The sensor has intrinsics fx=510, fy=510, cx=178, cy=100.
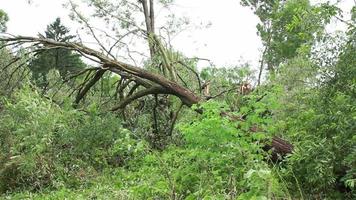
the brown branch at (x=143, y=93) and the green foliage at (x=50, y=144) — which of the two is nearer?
the green foliage at (x=50, y=144)

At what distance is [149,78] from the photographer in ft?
28.4

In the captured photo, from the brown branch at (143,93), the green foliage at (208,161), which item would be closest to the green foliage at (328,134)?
the green foliage at (208,161)

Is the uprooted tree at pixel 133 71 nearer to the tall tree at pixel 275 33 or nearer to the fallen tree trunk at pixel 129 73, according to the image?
the fallen tree trunk at pixel 129 73

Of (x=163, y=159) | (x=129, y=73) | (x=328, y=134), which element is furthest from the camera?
(x=129, y=73)

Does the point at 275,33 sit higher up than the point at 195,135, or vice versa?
the point at 275,33

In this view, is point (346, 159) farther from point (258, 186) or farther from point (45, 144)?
point (45, 144)

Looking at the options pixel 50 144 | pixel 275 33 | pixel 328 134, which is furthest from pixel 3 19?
pixel 328 134

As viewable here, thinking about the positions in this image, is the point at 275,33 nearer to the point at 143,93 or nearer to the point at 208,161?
the point at 143,93

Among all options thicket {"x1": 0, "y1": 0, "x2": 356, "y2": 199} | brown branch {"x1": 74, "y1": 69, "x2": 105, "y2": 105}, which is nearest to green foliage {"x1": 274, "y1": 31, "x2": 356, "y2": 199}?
thicket {"x1": 0, "y1": 0, "x2": 356, "y2": 199}

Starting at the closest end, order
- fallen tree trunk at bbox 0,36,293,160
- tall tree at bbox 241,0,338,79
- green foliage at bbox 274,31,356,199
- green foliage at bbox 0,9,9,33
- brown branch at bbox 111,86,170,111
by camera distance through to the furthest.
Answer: green foliage at bbox 274,31,356,199 < fallen tree trunk at bbox 0,36,293,160 < brown branch at bbox 111,86,170,111 < green foliage at bbox 0,9,9,33 < tall tree at bbox 241,0,338,79

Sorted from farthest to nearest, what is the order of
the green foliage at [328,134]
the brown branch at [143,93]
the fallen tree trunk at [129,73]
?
1. the brown branch at [143,93]
2. the fallen tree trunk at [129,73]
3. the green foliage at [328,134]

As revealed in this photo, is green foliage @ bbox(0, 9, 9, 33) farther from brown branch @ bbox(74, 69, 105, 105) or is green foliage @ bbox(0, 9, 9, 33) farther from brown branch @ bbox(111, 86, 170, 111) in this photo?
brown branch @ bbox(111, 86, 170, 111)

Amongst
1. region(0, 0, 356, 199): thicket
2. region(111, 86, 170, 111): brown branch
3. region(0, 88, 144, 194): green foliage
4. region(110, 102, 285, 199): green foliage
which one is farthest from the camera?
region(111, 86, 170, 111): brown branch

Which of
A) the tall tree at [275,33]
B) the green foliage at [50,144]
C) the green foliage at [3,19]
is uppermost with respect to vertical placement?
the tall tree at [275,33]
